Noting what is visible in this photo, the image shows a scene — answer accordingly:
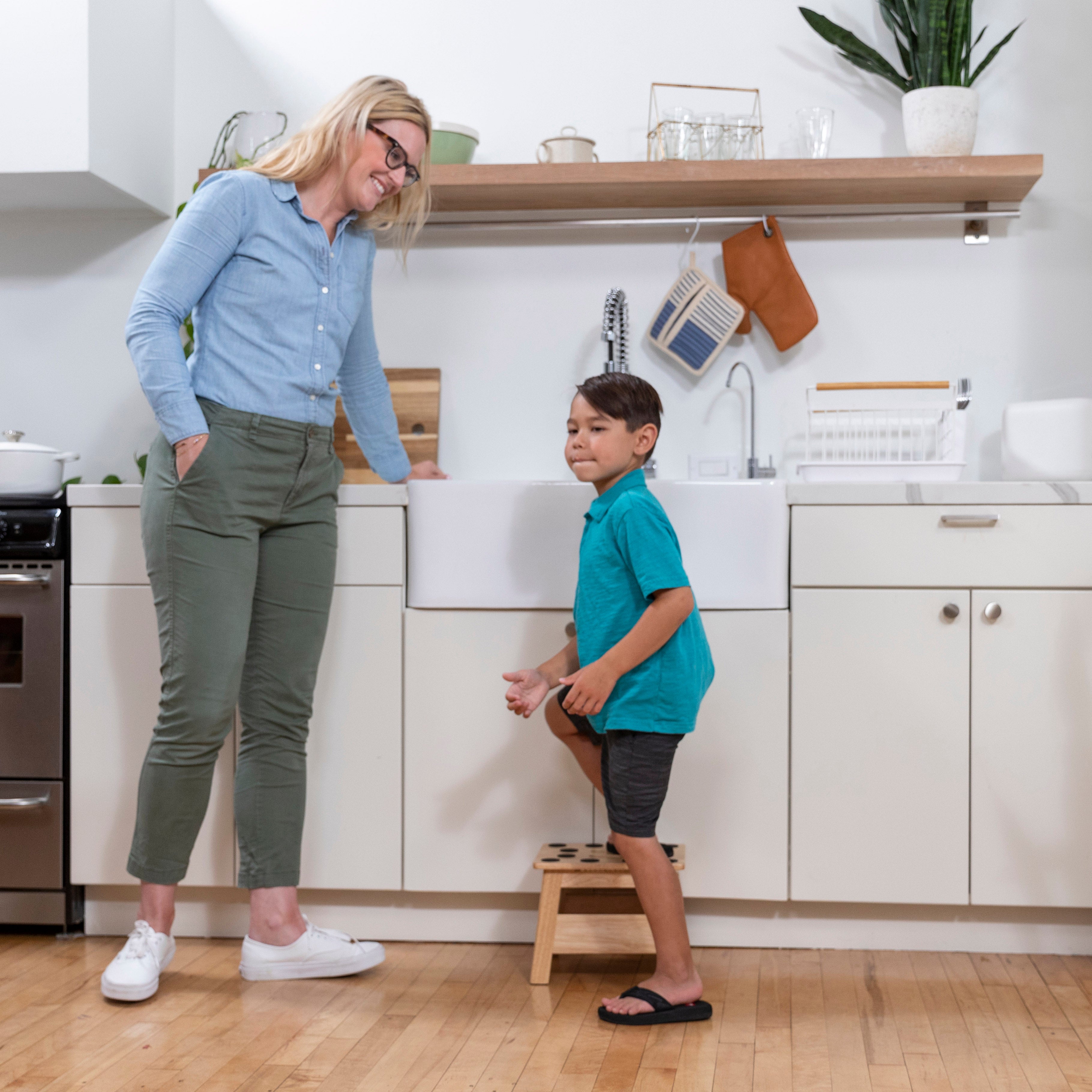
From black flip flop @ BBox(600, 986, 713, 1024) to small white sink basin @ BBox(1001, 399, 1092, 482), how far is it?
1.12 m

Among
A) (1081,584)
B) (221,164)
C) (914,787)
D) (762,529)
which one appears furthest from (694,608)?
(221,164)

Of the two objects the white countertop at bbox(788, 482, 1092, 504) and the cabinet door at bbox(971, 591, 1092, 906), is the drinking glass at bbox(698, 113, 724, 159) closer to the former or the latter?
the white countertop at bbox(788, 482, 1092, 504)

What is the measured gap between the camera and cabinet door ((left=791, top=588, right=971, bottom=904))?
1807mm

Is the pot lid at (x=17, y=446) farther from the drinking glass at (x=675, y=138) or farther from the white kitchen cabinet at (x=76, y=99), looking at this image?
the drinking glass at (x=675, y=138)

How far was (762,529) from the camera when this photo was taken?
5.97 ft

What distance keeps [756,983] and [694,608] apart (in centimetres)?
63

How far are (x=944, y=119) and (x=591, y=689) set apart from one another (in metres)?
1.41

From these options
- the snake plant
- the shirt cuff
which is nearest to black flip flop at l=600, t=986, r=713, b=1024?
the shirt cuff

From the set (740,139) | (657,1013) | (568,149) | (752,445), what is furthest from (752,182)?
(657,1013)

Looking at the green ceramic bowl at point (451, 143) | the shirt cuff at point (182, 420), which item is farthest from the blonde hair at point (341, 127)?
the green ceramic bowl at point (451, 143)

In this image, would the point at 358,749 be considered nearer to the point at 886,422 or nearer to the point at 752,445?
the point at 752,445

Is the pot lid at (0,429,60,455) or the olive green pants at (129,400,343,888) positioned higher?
the pot lid at (0,429,60,455)

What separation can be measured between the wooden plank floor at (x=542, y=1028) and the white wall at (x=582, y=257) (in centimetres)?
103

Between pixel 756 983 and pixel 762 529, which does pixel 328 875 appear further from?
pixel 762 529
